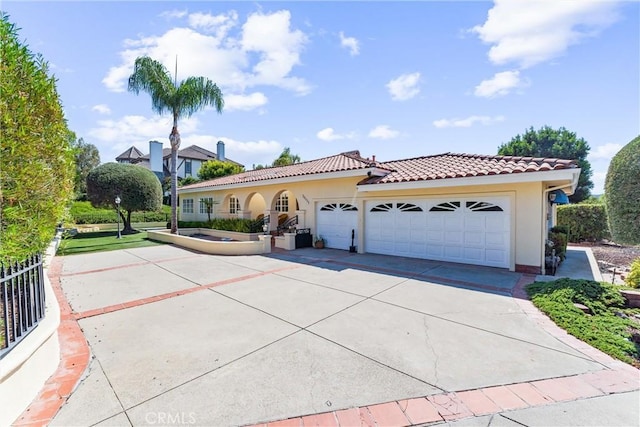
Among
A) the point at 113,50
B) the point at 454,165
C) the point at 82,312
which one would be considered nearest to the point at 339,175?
the point at 454,165

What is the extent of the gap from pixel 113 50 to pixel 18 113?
27.4ft

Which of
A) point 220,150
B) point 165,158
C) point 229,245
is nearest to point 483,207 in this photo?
point 229,245

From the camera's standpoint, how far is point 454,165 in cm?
1197

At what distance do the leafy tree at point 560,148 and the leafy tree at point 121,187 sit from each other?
126ft

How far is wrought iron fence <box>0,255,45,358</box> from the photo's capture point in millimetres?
3180

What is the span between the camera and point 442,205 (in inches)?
453

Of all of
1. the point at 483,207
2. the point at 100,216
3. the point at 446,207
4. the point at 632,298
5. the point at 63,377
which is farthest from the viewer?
the point at 100,216

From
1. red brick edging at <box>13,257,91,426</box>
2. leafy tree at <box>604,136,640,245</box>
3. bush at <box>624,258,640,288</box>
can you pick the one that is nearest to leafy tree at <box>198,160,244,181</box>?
red brick edging at <box>13,257,91,426</box>

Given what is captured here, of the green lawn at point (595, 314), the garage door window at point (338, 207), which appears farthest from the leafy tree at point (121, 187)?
the green lawn at point (595, 314)

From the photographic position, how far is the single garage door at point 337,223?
14461mm

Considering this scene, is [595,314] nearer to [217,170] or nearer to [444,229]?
[444,229]

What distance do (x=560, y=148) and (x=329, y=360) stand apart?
38.9 m

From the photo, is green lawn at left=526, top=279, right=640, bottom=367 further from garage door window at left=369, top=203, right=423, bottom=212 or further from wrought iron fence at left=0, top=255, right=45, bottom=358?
wrought iron fence at left=0, top=255, right=45, bottom=358

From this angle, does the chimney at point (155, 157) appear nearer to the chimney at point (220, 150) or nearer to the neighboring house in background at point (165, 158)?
the neighboring house in background at point (165, 158)
